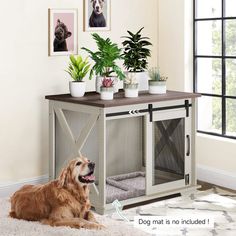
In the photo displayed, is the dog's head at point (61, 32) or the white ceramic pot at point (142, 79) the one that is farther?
the dog's head at point (61, 32)

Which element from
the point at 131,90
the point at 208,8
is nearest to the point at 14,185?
the point at 131,90

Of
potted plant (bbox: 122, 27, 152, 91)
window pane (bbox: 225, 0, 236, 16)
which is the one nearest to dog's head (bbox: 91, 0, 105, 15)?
potted plant (bbox: 122, 27, 152, 91)

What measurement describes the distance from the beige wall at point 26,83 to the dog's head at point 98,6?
121 mm

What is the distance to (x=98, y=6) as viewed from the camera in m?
5.07

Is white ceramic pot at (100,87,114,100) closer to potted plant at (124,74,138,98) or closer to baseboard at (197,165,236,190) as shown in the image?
potted plant at (124,74,138,98)

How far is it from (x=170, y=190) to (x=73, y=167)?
1407mm

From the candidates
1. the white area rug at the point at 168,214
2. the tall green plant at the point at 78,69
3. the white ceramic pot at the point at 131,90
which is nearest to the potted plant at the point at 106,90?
the white ceramic pot at the point at 131,90

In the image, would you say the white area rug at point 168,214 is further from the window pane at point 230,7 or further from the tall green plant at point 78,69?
the window pane at point 230,7

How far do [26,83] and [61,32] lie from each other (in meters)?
0.52

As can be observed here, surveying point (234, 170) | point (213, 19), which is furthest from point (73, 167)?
point (213, 19)

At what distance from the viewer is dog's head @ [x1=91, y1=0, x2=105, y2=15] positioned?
5045mm

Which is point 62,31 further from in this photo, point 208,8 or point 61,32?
point 208,8

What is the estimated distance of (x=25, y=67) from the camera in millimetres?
4719

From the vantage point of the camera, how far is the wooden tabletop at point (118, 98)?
422cm
